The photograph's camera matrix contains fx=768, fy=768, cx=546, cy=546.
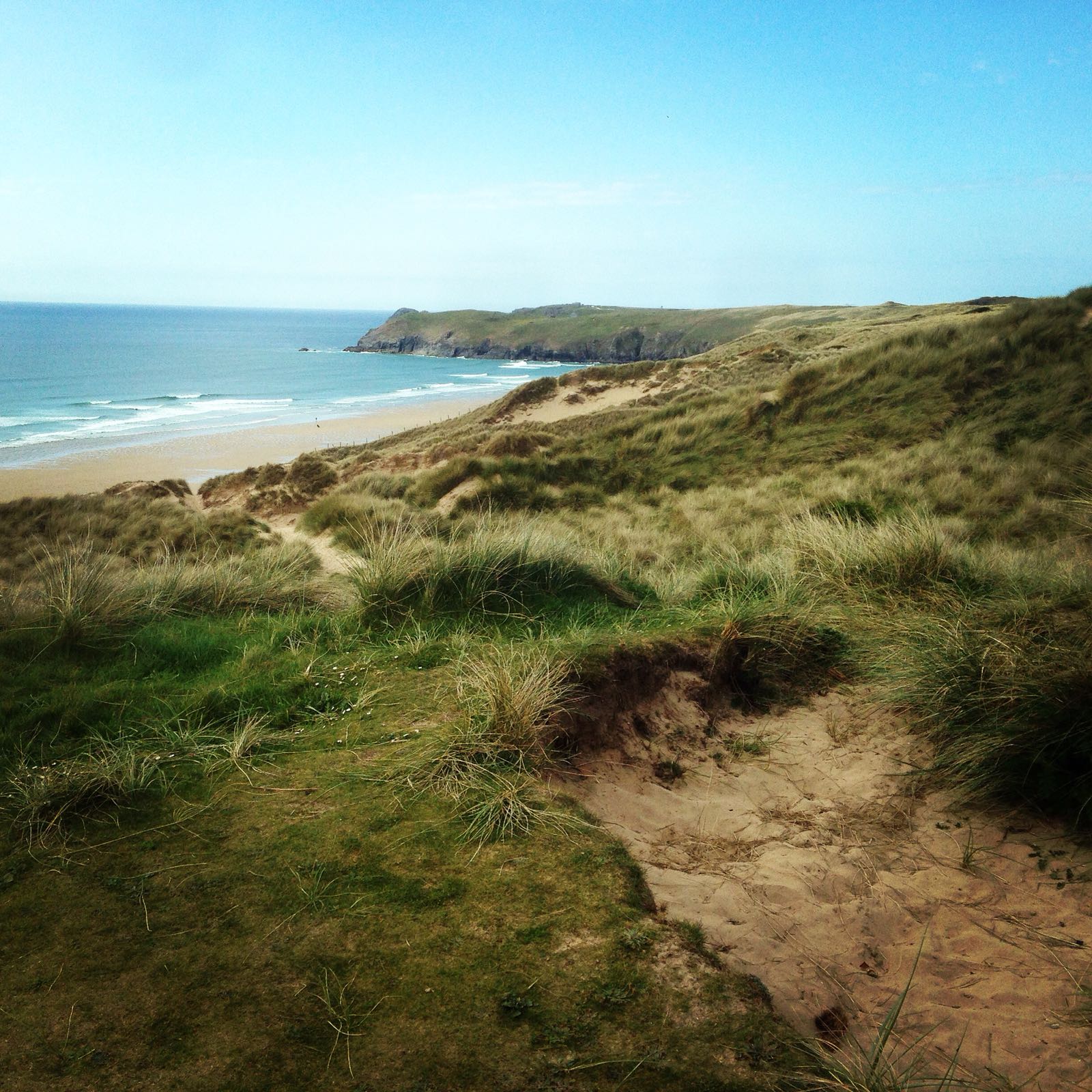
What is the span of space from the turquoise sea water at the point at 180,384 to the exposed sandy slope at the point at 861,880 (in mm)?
32246

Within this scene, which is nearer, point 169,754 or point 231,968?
point 231,968

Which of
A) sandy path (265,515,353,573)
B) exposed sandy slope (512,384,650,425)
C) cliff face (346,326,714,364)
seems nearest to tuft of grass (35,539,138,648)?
sandy path (265,515,353,573)

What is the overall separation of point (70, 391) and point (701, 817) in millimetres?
58495

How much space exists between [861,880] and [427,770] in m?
2.32

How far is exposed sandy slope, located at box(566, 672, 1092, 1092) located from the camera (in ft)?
9.81

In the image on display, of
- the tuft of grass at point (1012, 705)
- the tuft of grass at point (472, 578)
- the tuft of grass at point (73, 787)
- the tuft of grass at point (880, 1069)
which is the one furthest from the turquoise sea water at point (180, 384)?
the tuft of grass at point (880, 1069)

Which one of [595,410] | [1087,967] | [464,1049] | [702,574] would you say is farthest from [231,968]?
[595,410]

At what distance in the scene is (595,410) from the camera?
33625 millimetres

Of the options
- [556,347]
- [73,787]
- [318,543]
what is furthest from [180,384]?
[556,347]

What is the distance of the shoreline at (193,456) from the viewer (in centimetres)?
2570

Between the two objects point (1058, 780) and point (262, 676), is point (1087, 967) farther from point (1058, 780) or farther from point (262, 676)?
point (262, 676)

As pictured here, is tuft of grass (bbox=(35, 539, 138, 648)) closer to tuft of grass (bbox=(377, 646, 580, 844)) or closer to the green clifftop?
tuft of grass (bbox=(377, 646, 580, 844))

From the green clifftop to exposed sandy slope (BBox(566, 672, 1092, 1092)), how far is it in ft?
276

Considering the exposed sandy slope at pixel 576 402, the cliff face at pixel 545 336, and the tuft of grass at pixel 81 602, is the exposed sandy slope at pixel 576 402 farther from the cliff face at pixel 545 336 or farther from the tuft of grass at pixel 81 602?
the cliff face at pixel 545 336
